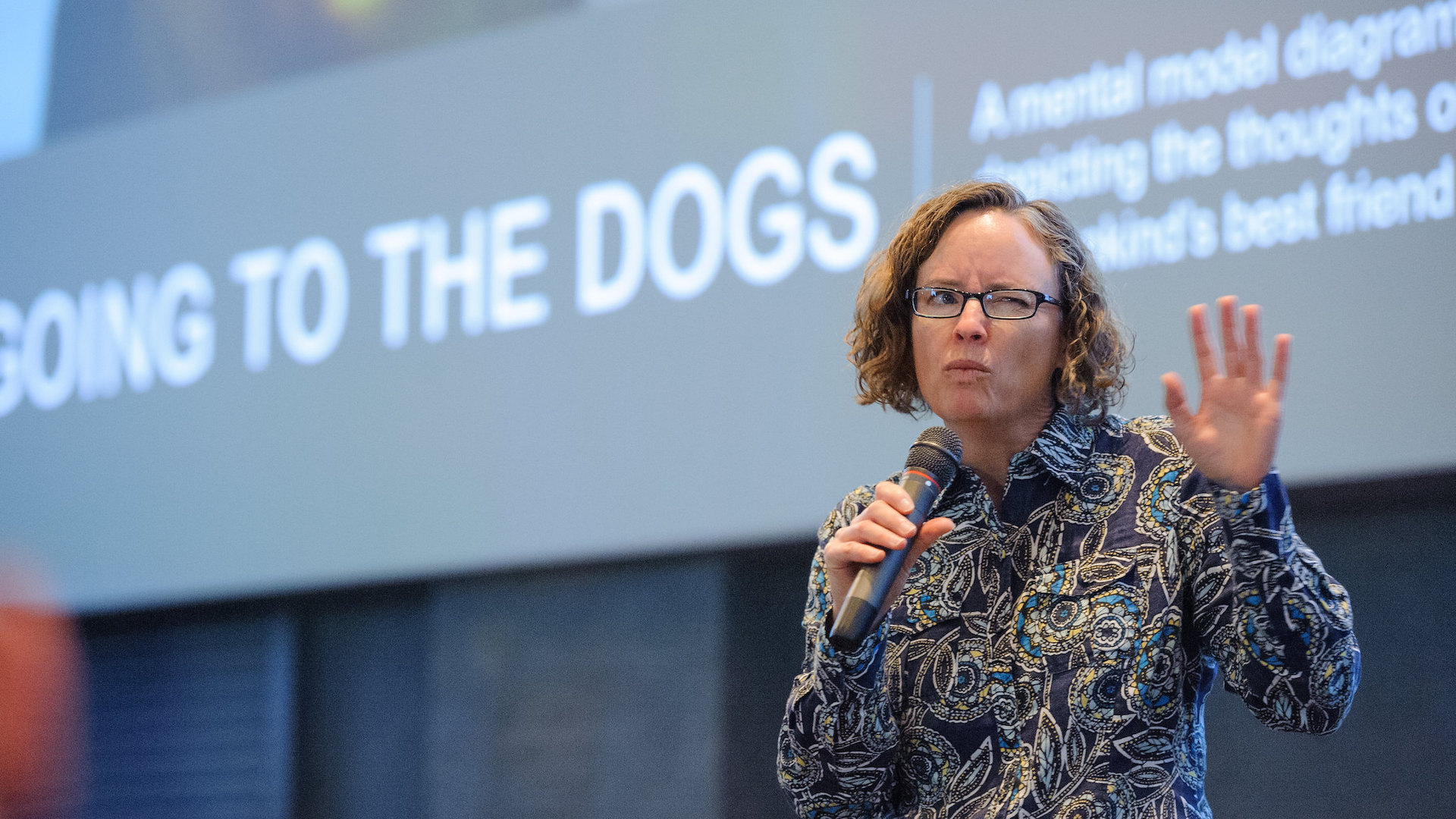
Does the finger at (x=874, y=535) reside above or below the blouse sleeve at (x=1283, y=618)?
above

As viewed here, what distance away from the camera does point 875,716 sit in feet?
4.21

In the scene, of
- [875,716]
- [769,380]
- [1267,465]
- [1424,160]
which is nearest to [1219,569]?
[1267,465]

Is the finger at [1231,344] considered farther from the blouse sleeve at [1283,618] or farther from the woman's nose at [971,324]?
the woman's nose at [971,324]

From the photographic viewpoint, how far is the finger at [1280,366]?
1.15 metres

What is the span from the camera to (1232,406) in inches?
45.6

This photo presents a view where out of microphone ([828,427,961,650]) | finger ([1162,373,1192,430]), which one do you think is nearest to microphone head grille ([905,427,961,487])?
microphone ([828,427,961,650])

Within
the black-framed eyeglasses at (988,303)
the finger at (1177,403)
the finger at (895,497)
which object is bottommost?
the finger at (895,497)

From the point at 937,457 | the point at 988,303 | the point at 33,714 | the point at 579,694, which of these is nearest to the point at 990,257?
the point at 988,303

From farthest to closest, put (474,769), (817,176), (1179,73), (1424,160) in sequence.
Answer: (474,769) < (817,176) < (1179,73) < (1424,160)

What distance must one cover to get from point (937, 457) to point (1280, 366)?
12.5 inches

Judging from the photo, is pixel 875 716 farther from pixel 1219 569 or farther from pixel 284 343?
pixel 284 343

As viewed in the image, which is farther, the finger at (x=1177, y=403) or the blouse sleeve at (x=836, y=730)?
the blouse sleeve at (x=836, y=730)

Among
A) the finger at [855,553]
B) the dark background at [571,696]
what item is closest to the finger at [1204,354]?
the finger at [855,553]

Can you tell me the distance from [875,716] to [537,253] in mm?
2226
